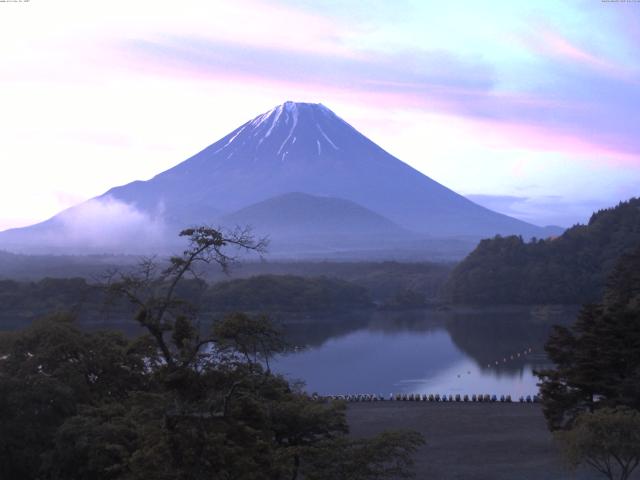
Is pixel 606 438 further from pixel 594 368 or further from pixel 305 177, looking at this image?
pixel 305 177

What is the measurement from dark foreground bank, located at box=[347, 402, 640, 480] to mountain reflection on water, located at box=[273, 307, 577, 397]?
2701mm

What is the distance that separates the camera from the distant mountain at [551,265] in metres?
52.5

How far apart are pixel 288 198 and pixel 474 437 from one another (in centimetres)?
12453

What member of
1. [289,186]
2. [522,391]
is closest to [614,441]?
[522,391]

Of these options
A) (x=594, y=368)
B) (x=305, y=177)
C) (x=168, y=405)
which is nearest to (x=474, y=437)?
(x=594, y=368)

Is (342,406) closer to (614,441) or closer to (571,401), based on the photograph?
(614,441)

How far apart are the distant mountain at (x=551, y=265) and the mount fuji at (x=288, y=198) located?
2912 inches

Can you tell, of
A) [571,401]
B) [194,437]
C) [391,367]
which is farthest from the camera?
[391,367]

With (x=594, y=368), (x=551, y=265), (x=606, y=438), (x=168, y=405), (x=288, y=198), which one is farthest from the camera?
(x=288, y=198)

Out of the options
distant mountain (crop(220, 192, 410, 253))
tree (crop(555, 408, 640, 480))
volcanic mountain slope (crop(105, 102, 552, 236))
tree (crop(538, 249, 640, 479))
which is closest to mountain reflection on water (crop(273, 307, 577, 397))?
tree (crop(538, 249, 640, 479))

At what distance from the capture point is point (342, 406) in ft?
35.6

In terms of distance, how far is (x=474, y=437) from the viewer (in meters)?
16.3

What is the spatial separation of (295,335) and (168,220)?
3806 inches

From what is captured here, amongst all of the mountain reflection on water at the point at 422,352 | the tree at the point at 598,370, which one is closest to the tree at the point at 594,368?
the tree at the point at 598,370
